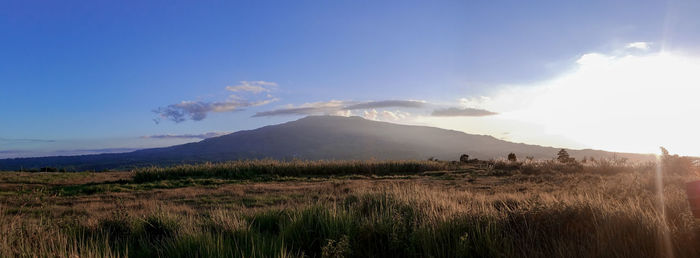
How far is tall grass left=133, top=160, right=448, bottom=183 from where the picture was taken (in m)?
26.1

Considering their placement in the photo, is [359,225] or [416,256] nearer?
[416,256]

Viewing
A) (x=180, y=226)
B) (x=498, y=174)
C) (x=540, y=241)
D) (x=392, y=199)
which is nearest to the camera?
(x=540, y=241)

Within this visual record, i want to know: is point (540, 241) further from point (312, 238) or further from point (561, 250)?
point (312, 238)

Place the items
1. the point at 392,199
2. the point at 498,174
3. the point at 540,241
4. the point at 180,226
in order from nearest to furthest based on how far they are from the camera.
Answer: the point at 540,241, the point at 180,226, the point at 392,199, the point at 498,174

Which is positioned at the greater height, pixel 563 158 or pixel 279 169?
pixel 563 158

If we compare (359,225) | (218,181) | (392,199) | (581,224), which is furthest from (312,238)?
(218,181)

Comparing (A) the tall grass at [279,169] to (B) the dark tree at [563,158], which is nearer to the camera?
(A) the tall grass at [279,169]

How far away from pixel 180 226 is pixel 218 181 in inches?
656

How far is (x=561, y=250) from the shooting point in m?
5.12

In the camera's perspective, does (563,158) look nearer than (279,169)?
No

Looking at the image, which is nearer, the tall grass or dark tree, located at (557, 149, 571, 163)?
the tall grass

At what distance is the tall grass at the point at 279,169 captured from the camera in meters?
26.1

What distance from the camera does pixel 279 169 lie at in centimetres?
2811

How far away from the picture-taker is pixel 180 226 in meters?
6.70
